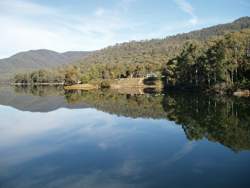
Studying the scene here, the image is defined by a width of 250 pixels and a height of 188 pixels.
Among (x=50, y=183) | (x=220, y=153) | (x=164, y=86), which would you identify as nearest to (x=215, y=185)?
(x=220, y=153)

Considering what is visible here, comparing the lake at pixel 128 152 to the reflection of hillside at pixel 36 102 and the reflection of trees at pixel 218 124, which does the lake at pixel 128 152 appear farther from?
the reflection of hillside at pixel 36 102

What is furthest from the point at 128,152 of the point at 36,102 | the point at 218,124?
the point at 36,102

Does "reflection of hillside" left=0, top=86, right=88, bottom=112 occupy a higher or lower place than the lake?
lower

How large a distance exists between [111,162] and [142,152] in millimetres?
3763

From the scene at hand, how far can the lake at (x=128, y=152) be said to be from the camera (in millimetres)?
17969

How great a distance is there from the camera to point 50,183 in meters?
17.7

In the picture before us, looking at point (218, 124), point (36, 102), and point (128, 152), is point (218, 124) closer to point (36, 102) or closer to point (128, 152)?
point (128, 152)

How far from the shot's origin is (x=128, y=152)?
24.9 meters

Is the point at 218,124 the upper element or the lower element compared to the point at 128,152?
lower

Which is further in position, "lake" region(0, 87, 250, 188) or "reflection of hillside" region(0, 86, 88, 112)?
"reflection of hillside" region(0, 86, 88, 112)

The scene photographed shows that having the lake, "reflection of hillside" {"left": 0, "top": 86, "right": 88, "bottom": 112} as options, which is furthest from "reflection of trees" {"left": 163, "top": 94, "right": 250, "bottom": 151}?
"reflection of hillside" {"left": 0, "top": 86, "right": 88, "bottom": 112}

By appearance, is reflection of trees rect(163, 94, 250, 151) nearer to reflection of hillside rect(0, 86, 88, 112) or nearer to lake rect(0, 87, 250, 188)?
lake rect(0, 87, 250, 188)

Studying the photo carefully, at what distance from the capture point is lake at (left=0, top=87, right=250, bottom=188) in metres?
18.0

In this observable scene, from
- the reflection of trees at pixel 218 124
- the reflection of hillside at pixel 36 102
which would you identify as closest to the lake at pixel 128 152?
the reflection of trees at pixel 218 124
